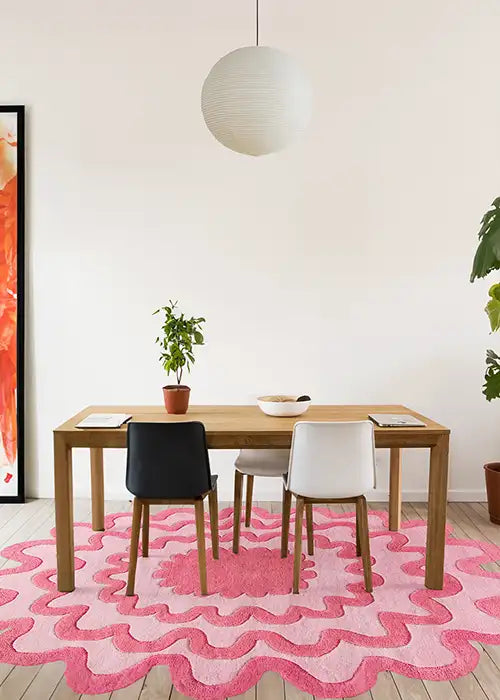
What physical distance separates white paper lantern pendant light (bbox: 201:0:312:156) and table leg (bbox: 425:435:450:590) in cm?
143

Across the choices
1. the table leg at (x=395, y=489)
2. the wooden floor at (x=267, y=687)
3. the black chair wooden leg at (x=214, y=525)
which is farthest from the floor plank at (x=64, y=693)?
the table leg at (x=395, y=489)

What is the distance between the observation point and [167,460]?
2.90 m

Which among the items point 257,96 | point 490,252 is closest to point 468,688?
point 490,252

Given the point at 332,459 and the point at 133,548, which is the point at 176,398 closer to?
the point at 133,548

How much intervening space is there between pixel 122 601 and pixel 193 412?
3.09ft

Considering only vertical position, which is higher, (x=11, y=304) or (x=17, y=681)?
(x=11, y=304)

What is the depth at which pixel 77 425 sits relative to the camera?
9.97 ft

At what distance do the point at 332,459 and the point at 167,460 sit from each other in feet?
2.19

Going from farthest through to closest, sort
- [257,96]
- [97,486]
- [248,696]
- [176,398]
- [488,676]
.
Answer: [97,486]
[176,398]
[257,96]
[488,676]
[248,696]

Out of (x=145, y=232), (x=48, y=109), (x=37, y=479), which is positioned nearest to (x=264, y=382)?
(x=145, y=232)

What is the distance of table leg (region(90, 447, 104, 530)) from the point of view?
3609 millimetres

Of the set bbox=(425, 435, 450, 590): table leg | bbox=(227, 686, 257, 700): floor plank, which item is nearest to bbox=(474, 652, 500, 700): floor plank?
bbox=(425, 435, 450, 590): table leg

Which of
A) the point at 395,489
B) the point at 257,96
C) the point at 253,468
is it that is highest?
the point at 257,96

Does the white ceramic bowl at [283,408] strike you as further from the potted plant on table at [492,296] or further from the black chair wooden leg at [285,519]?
the potted plant on table at [492,296]
